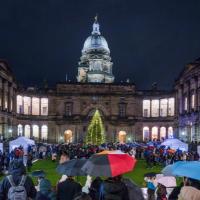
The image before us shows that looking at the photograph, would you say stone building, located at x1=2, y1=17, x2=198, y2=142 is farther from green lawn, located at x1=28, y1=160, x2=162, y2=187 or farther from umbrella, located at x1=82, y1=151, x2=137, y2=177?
umbrella, located at x1=82, y1=151, x2=137, y2=177

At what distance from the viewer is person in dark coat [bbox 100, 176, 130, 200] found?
31.7 ft

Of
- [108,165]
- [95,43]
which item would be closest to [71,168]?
[108,165]

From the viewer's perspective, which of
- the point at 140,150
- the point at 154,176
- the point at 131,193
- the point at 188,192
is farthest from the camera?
the point at 140,150

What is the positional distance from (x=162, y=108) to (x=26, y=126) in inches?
1243

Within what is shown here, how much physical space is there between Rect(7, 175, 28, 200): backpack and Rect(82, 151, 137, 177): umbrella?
183 cm

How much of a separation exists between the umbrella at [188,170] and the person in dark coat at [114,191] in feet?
5.90

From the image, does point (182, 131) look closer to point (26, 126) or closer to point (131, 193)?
point (26, 126)

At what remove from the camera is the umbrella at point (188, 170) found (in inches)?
428

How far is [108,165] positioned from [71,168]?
1663 millimetres

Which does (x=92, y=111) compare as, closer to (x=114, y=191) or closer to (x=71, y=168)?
(x=71, y=168)

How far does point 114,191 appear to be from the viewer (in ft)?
31.7

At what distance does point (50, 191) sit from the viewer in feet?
37.2

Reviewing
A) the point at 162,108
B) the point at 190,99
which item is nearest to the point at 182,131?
the point at 190,99

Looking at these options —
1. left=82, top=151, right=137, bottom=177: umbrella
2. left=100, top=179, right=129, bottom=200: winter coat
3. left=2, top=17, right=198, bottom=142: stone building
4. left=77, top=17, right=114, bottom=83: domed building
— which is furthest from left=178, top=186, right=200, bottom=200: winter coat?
left=77, top=17, right=114, bottom=83: domed building
